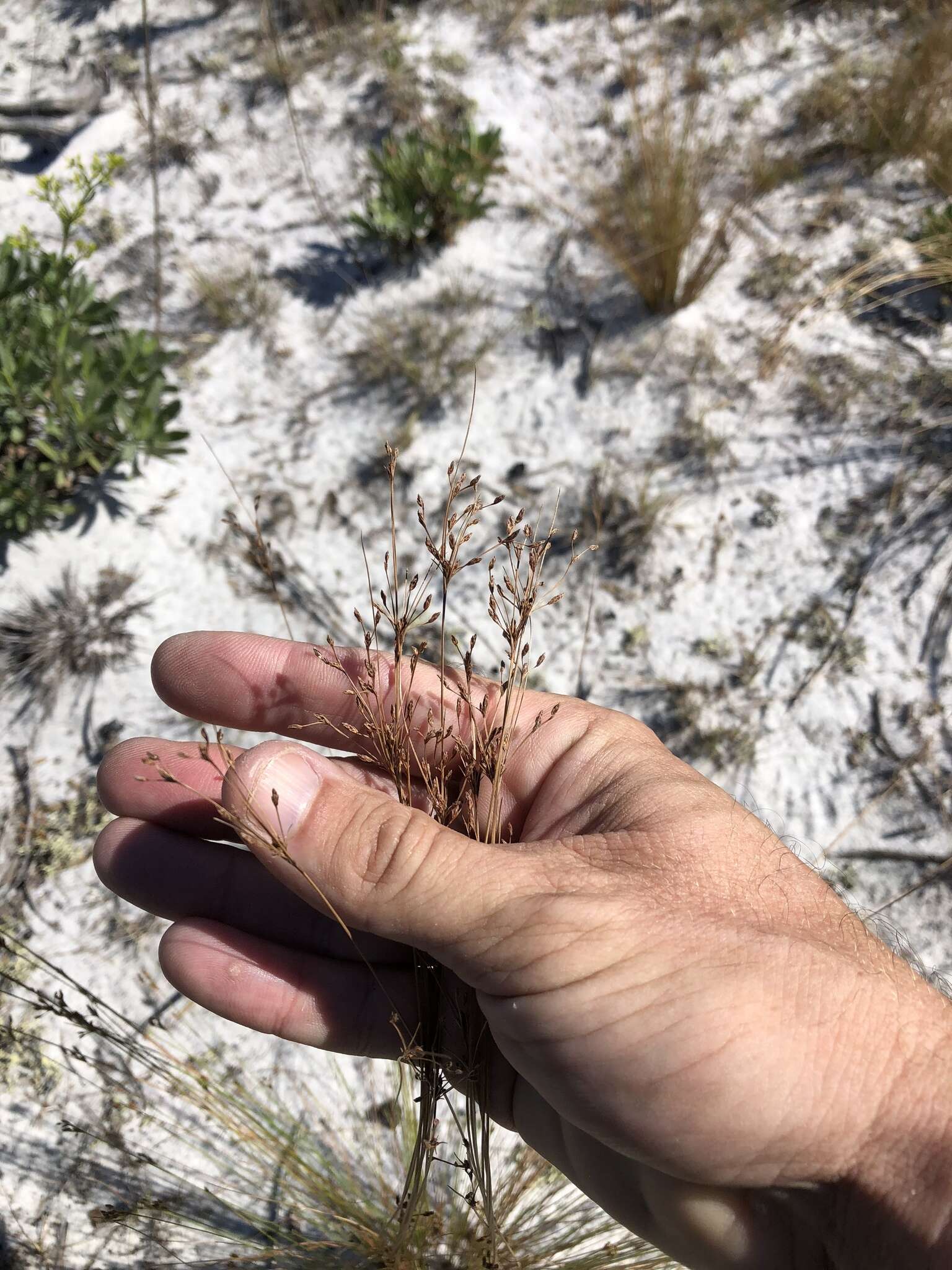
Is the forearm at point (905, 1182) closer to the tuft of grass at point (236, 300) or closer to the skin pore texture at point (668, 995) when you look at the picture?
the skin pore texture at point (668, 995)

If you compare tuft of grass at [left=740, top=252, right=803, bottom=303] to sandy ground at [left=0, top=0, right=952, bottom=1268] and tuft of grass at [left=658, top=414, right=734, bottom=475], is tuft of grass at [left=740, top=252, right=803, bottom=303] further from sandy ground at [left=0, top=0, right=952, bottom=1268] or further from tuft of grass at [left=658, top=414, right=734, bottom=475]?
tuft of grass at [left=658, top=414, right=734, bottom=475]

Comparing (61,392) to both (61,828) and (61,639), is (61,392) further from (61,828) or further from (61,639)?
(61,828)

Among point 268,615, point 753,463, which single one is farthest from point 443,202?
point 268,615

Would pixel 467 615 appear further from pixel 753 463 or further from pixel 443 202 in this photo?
pixel 443 202

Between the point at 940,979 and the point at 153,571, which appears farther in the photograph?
the point at 153,571

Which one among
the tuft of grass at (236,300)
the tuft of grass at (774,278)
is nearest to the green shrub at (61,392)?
the tuft of grass at (236,300)
